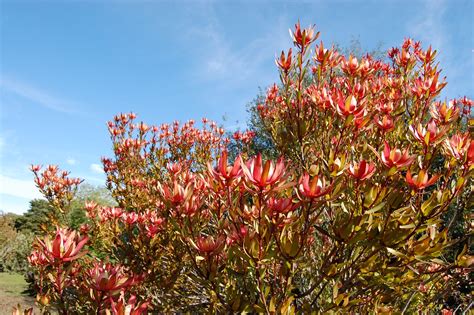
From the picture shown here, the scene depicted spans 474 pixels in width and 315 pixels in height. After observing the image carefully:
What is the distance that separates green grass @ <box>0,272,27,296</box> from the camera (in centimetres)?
1260

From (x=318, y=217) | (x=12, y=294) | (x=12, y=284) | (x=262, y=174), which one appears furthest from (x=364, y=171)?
(x=12, y=284)

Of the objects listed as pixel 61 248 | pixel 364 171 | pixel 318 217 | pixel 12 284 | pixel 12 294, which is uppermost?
pixel 364 171

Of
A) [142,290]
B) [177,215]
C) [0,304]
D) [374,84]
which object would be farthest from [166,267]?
[0,304]

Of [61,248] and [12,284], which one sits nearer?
[61,248]

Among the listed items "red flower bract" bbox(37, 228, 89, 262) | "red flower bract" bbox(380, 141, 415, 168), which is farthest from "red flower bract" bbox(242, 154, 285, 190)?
"red flower bract" bbox(37, 228, 89, 262)

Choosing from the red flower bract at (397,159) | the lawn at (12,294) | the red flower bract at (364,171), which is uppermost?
the red flower bract at (397,159)

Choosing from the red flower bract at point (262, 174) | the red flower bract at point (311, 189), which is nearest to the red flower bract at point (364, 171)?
the red flower bract at point (311, 189)

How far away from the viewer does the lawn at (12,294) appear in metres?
10.4

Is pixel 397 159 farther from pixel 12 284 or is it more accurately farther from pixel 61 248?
pixel 12 284

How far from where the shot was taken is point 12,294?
39.9 ft

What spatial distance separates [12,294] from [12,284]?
214cm

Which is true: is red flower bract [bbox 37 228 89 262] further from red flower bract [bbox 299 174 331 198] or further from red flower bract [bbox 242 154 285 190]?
red flower bract [bbox 299 174 331 198]

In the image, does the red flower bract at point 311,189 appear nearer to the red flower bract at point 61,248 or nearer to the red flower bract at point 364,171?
the red flower bract at point 364,171

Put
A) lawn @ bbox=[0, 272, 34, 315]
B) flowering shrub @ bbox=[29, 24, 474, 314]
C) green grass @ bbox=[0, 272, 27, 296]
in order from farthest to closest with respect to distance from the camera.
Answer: green grass @ bbox=[0, 272, 27, 296], lawn @ bbox=[0, 272, 34, 315], flowering shrub @ bbox=[29, 24, 474, 314]
